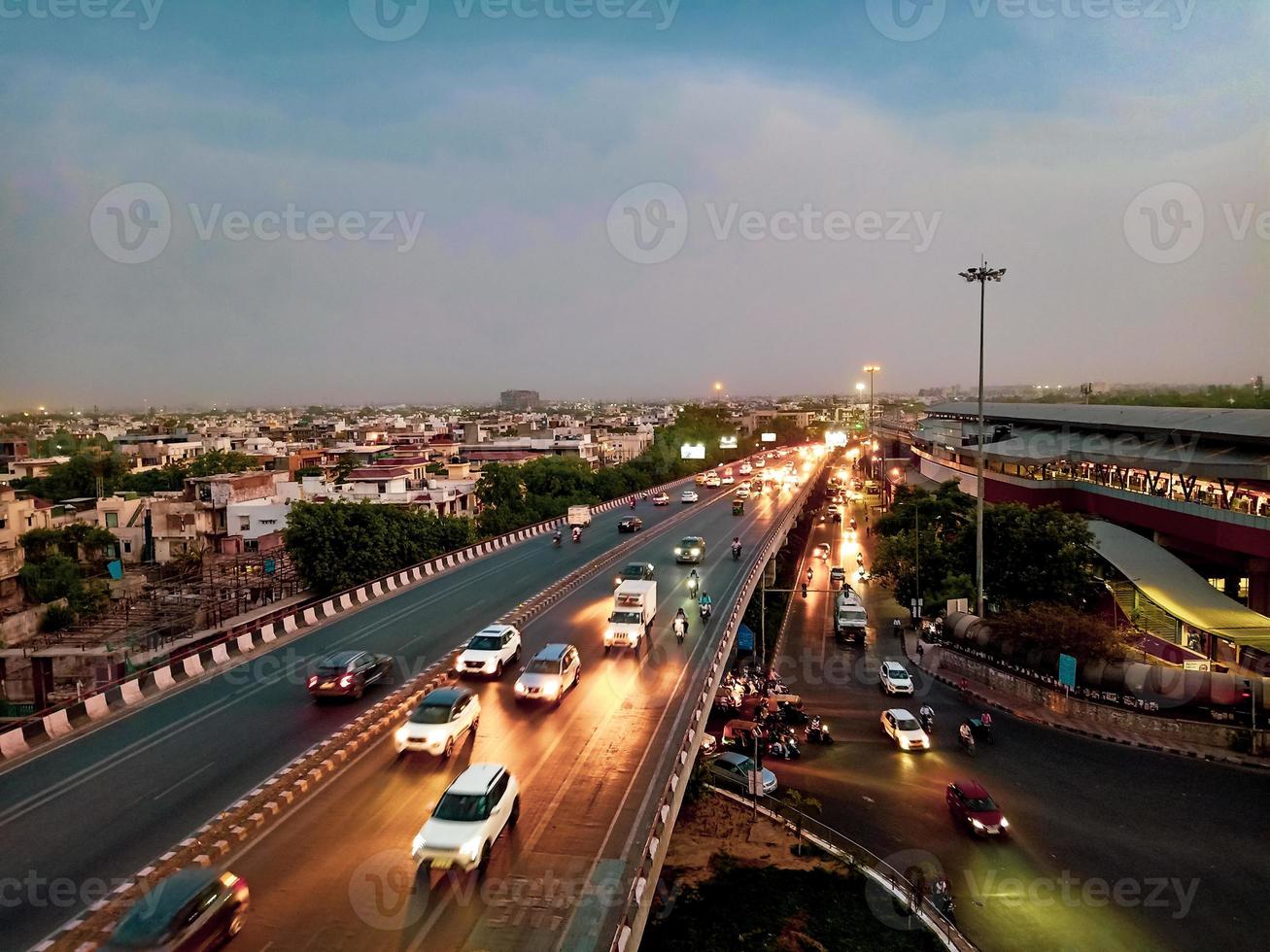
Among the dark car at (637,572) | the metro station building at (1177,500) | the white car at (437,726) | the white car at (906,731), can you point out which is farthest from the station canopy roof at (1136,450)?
the white car at (437,726)

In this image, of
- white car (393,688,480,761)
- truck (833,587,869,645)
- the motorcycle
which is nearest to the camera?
white car (393,688,480,761)

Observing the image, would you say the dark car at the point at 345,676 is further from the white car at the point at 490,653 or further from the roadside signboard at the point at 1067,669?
the roadside signboard at the point at 1067,669

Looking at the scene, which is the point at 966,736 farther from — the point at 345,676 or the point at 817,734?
the point at 345,676

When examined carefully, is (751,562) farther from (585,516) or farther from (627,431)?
(627,431)

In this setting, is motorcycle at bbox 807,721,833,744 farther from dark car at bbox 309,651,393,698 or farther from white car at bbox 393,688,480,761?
dark car at bbox 309,651,393,698

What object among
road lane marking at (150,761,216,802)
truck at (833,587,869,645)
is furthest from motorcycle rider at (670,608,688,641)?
truck at (833,587,869,645)

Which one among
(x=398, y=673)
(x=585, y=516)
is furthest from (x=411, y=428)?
(x=398, y=673)
